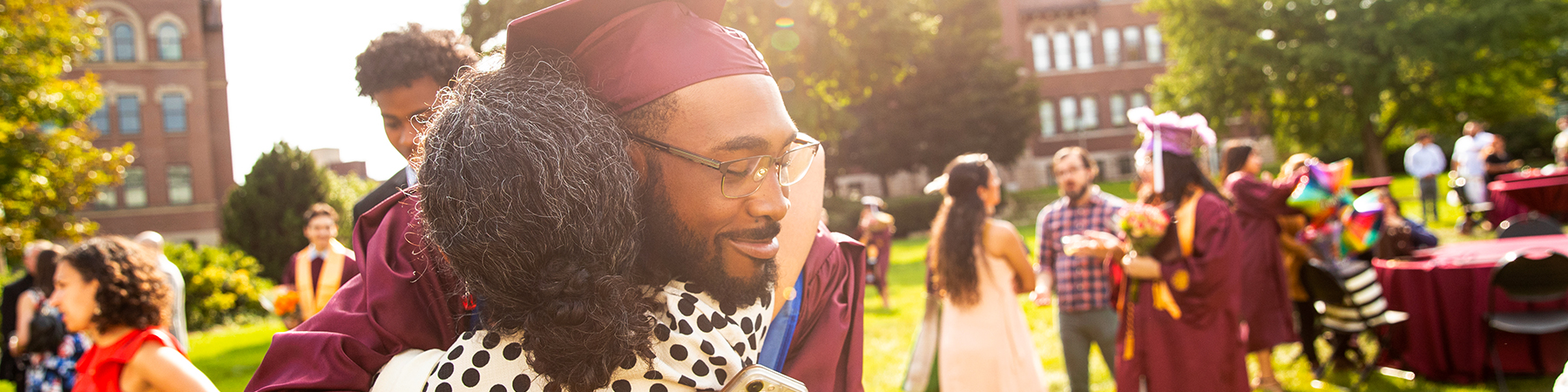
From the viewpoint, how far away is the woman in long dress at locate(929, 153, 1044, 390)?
5.25 metres

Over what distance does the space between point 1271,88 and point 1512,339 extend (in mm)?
26348

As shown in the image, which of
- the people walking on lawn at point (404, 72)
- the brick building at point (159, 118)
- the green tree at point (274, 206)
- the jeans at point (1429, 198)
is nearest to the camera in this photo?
the people walking on lawn at point (404, 72)

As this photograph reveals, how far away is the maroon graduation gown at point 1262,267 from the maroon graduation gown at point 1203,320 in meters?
1.73

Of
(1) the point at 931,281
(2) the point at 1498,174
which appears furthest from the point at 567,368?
(2) the point at 1498,174

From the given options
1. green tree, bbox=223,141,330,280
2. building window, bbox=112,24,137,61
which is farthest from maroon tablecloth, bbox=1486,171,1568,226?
building window, bbox=112,24,137,61

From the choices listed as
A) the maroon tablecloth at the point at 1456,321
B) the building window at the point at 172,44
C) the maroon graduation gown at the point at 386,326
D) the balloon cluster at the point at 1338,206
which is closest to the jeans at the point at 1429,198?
the balloon cluster at the point at 1338,206

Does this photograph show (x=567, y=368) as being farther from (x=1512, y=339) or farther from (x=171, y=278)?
(x=1512, y=339)

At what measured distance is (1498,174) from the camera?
15289mm

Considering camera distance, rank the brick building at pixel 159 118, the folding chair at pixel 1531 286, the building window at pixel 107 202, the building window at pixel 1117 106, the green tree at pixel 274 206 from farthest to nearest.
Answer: the building window at pixel 1117 106, the brick building at pixel 159 118, the building window at pixel 107 202, the green tree at pixel 274 206, the folding chair at pixel 1531 286

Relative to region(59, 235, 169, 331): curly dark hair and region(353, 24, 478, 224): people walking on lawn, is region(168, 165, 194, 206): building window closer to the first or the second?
region(59, 235, 169, 331): curly dark hair

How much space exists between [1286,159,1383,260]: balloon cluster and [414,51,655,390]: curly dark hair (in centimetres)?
698

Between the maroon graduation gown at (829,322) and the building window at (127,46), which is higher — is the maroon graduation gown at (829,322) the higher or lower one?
the lower one

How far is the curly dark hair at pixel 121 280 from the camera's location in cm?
342

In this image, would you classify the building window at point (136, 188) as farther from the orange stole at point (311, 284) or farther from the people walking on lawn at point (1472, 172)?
the people walking on lawn at point (1472, 172)
